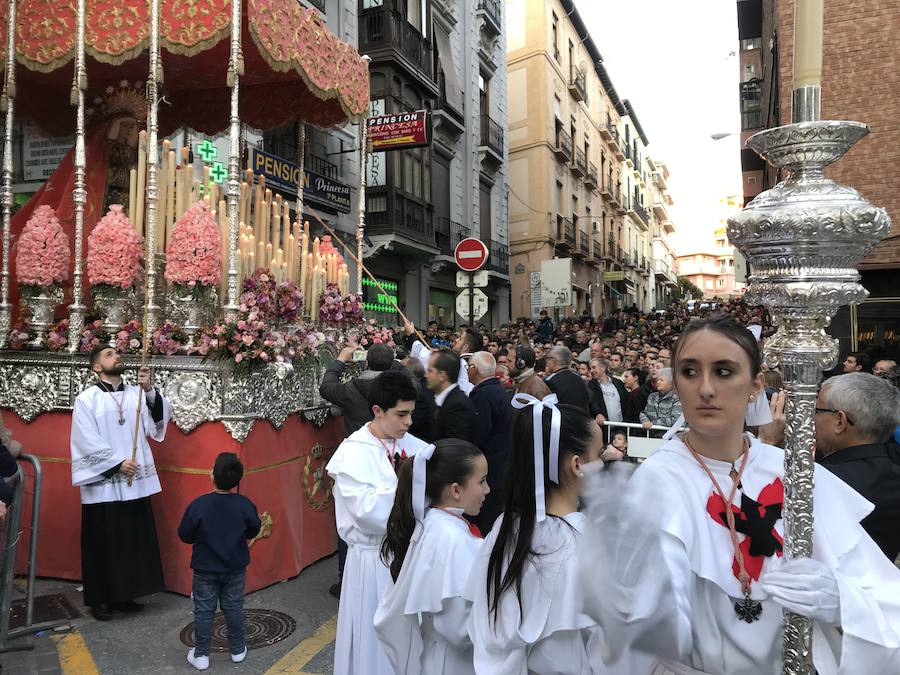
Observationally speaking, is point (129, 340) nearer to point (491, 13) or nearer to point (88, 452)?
point (88, 452)

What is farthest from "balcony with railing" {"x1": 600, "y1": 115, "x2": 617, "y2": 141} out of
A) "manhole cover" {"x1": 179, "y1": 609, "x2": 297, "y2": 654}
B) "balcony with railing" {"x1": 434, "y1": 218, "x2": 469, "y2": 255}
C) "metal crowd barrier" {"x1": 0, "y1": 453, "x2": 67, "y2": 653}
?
"metal crowd barrier" {"x1": 0, "y1": 453, "x2": 67, "y2": 653}

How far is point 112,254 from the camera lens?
5793 mm

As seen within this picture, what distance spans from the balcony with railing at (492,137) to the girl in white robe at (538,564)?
2290 cm

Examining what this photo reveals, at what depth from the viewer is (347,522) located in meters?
3.56

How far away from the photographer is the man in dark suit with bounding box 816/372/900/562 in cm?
264

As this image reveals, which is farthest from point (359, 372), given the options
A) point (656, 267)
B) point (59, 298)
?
point (656, 267)

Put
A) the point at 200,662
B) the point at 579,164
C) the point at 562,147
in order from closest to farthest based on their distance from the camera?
the point at 200,662
the point at 562,147
the point at 579,164

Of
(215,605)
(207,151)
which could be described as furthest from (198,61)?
(215,605)

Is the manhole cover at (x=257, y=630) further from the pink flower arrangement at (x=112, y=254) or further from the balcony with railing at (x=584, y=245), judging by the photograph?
the balcony with railing at (x=584, y=245)

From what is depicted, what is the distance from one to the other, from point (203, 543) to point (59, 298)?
11.0 ft

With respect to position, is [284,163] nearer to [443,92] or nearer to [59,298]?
[59,298]

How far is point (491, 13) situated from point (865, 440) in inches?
1015

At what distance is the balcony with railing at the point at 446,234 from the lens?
69.2 ft

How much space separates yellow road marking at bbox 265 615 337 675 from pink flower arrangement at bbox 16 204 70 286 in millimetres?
3930
